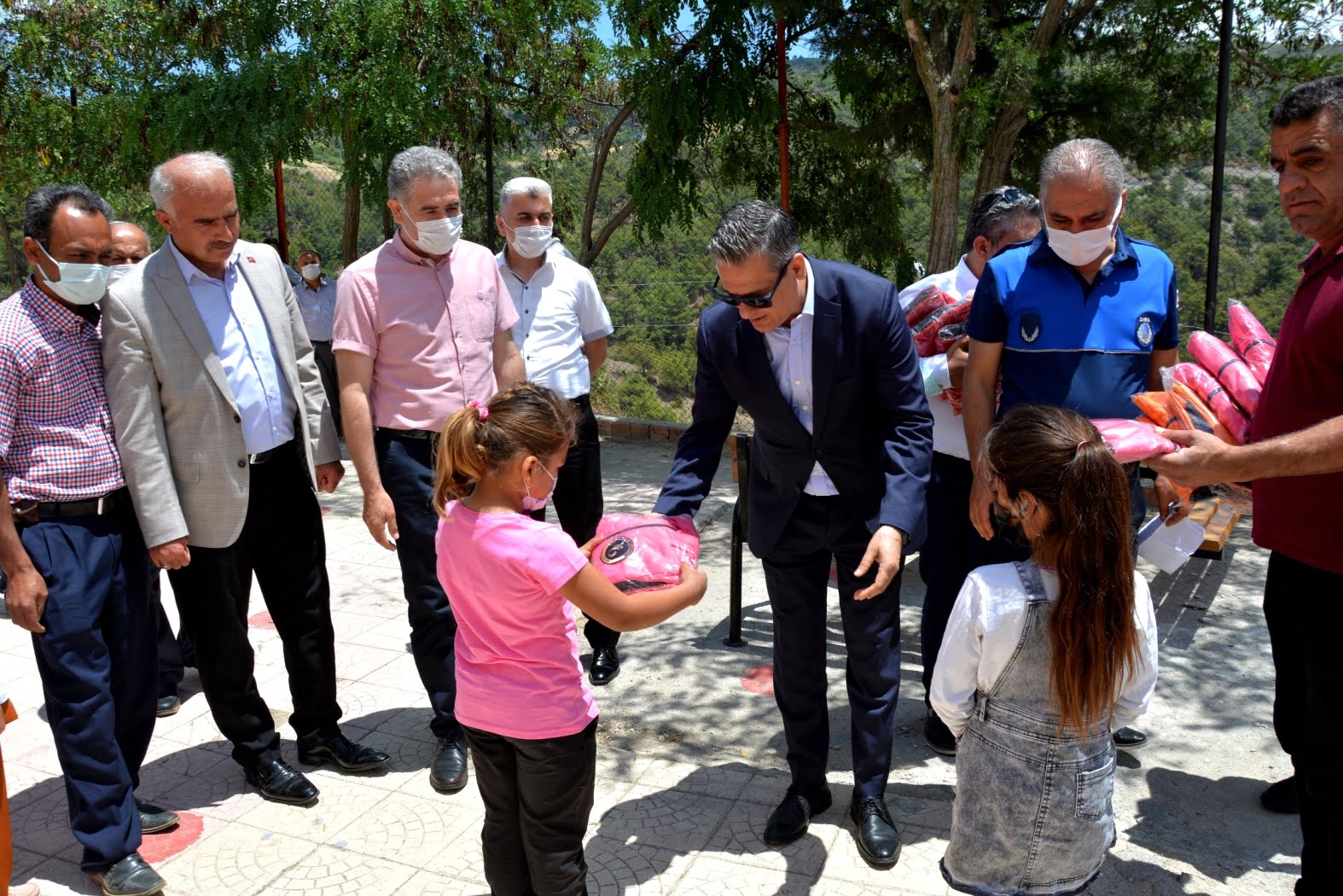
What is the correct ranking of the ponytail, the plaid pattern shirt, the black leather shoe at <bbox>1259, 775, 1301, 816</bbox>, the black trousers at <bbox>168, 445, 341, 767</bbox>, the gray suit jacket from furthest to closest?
the black trousers at <bbox>168, 445, 341, 767</bbox>, the black leather shoe at <bbox>1259, 775, 1301, 816</bbox>, the gray suit jacket, the plaid pattern shirt, the ponytail

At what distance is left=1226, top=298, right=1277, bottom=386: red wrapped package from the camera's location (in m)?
2.73

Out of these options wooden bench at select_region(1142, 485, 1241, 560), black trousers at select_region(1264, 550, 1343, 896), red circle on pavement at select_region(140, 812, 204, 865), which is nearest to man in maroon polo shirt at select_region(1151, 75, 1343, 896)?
black trousers at select_region(1264, 550, 1343, 896)

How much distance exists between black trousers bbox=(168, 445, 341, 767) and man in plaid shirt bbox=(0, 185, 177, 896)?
0.38 metres

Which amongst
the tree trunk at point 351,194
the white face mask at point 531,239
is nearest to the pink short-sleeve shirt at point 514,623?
the white face mask at point 531,239

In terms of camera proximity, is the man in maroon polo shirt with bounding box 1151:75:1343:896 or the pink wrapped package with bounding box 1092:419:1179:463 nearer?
the man in maroon polo shirt with bounding box 1151:75:1343:896

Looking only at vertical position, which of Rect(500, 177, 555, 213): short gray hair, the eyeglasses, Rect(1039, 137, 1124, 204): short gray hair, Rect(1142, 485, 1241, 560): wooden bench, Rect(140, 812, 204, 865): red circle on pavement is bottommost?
Rect(140, 812, 204, 865): red circle on pavement

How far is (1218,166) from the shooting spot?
19.6 feet

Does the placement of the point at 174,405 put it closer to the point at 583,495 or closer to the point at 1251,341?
the point at 583,495

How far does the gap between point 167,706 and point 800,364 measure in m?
2.93

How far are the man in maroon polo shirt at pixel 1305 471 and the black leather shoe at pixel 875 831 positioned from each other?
40.1 inches

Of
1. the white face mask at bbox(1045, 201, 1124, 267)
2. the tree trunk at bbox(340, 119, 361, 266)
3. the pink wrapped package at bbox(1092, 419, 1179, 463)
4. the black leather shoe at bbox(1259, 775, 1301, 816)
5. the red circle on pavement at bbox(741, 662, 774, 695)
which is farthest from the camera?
the tree trunk at bbox(340, 119, 361, 266)

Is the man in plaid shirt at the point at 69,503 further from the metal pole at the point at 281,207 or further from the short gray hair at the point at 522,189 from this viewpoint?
the metal pole at the point at 281,207

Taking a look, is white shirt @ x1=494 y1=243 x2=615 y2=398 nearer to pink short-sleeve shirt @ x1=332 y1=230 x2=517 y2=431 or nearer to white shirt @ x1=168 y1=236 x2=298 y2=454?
pink short-sleeve shirt @ x1=332 y1=230 x2=517 y2=431

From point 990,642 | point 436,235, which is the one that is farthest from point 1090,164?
point 436,235
